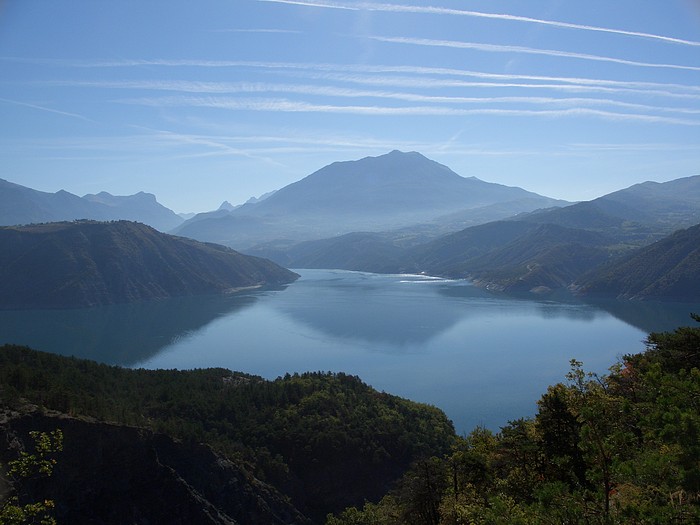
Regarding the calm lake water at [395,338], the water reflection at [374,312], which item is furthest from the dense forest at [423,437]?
the water reflection at [374,312]

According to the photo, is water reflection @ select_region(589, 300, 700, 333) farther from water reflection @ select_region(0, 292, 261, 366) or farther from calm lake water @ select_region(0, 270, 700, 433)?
water reflection @ select_region(0, 292, 261, 366)

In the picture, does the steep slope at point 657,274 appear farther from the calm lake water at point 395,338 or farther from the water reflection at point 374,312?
the water reflection at point 374,312

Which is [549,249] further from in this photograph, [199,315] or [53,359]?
[53,359]

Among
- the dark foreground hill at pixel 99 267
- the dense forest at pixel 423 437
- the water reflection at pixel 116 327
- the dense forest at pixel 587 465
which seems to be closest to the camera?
the dense forest at pixel 587 465

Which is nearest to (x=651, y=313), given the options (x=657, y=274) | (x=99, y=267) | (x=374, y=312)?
(x=657, y=274)

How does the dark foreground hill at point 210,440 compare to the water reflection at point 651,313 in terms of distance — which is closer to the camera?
the dark foreground hill at point 210,440

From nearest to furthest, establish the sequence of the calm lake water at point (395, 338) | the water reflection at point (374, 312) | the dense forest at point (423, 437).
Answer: the dense forest at point (423, 437) < the calm lake water at point (395, 338) < the water reflection at point (374, 312)

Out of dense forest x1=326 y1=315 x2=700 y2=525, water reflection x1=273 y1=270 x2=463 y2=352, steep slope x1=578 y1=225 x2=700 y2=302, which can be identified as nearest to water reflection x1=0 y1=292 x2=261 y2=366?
water reflection x1=273 y1=270 x2=463 y2=352

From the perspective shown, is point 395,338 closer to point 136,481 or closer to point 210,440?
point 210,440
